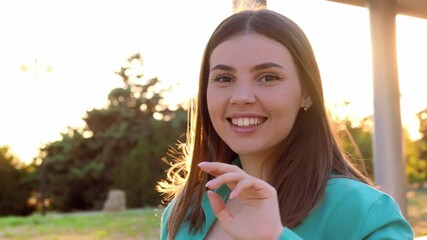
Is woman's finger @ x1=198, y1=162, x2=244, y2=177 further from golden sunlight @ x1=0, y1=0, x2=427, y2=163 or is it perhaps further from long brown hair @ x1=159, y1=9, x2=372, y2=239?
golden sunlight @ x1=0, y1=0, x2=427, y2=163

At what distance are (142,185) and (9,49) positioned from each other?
11.2 ft

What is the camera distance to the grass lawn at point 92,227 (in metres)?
8.76

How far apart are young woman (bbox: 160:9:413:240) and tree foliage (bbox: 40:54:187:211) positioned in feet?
41.0

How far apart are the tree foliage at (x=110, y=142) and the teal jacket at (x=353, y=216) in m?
12.6

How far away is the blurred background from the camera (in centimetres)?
1262

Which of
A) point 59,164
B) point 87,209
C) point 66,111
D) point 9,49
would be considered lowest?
point 87,209

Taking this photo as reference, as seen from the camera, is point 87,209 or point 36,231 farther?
point 87,209

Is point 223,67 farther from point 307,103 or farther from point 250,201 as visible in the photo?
point 250,201

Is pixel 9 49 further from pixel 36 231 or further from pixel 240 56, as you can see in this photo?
pixel 240 56

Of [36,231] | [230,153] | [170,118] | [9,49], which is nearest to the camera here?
[230,153]

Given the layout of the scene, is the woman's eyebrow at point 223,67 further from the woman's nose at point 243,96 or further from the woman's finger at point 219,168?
the woman's finger at point 219,168

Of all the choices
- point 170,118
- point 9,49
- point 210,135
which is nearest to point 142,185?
point 170,118

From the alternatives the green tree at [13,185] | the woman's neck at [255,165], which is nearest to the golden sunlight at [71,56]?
the green tree at [13,185]

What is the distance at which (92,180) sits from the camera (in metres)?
14.7
